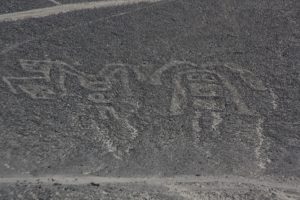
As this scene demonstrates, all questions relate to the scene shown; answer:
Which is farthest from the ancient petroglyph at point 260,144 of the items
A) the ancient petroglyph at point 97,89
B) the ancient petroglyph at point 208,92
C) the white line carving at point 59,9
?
the white line carving at point 59,9

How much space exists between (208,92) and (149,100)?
2.50 ft

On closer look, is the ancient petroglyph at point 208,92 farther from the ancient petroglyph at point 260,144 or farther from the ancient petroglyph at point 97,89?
the ancient petroglyph at point 97,89

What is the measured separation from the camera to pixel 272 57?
29.0 feet

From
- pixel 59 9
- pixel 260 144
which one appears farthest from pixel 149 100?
pixel 59 9

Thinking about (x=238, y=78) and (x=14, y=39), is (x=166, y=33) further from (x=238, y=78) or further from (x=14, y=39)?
(x=14, y=39)

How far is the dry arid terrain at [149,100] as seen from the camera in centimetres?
631

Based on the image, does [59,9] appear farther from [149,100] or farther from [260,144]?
[260,144]

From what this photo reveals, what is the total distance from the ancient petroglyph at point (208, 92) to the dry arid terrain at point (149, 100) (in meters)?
0.01

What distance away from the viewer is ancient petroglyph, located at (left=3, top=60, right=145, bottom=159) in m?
7.00

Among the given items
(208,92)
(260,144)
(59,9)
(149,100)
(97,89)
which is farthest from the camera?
(59,9)

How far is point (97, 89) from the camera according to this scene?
25.6ft

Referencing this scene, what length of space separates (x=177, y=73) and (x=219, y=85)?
564 millimetres

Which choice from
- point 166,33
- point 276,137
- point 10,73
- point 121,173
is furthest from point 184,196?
point 166,33

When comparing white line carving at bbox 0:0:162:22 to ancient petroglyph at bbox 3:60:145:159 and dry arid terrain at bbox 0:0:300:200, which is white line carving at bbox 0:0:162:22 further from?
ancient petroglyph at bbox 3:60:145:159
